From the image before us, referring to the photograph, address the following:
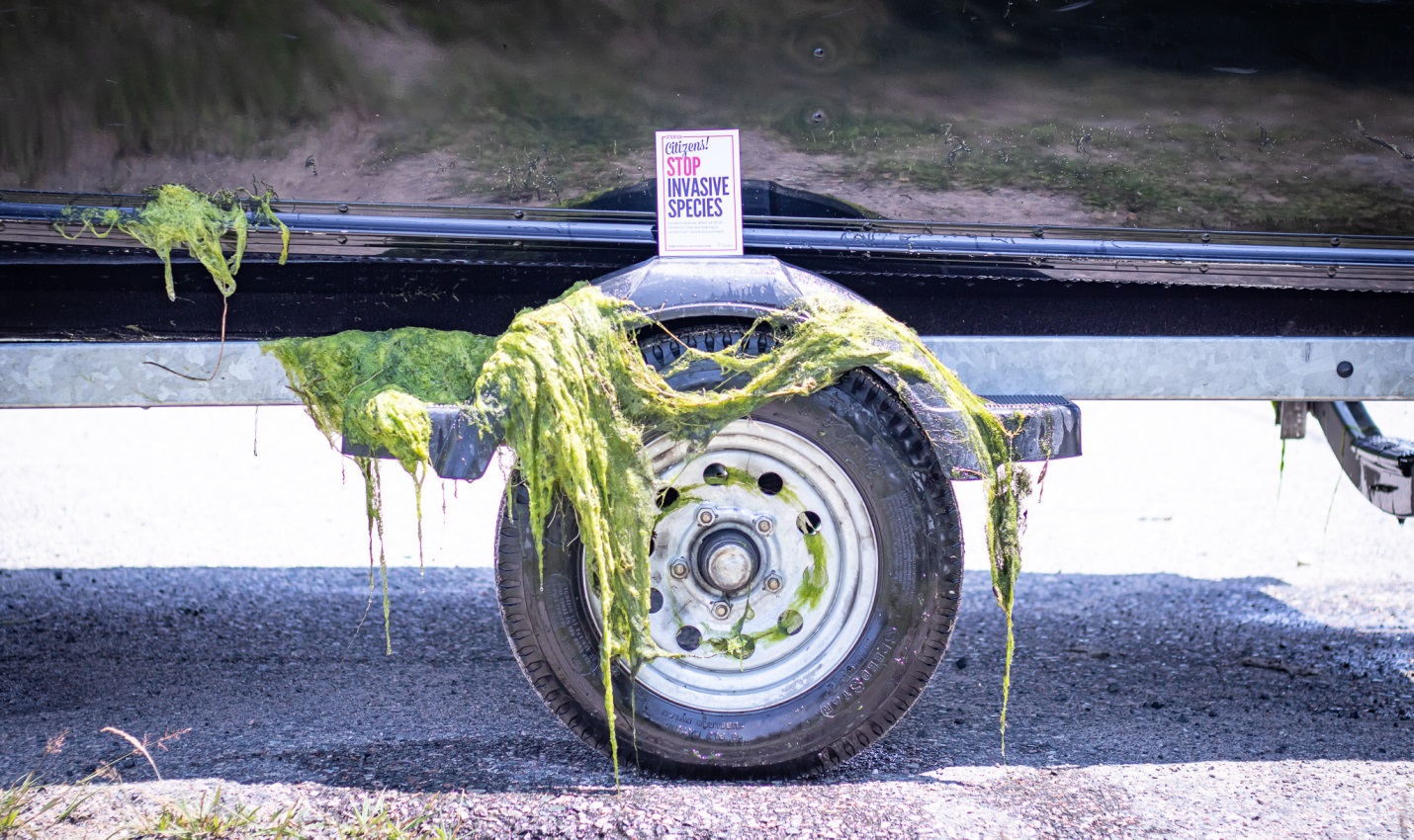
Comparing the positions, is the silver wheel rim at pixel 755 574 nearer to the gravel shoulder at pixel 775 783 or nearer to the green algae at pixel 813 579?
the green algae at pixel 813 579

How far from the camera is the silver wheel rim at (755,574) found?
2619 millimetres

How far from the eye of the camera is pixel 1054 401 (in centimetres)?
274

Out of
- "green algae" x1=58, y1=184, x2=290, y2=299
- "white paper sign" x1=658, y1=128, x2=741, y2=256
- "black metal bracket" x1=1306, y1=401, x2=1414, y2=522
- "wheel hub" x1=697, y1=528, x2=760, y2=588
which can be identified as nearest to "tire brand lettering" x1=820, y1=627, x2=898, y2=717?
"wheel hub" x1=697, y1=528, x2=760, y2=588

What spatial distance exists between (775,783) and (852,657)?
0.36 meters

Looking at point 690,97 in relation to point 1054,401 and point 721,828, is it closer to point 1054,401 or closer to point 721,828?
point 1054,401

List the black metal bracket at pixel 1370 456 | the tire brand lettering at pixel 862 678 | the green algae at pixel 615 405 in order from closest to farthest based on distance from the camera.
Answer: the green algae at pixel 615 405 → the tire brand lettering at pixel 862 678 → the black metal bracket at pixel 1370 456

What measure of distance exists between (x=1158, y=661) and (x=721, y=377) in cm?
220

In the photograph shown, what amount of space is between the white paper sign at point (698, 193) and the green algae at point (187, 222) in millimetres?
985

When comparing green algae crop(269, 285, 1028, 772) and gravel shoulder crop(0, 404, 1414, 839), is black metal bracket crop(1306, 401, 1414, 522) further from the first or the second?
green algae crop(269, 285, 1028, 772)

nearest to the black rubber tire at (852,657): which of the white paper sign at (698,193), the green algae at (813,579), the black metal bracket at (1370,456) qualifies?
the green algae at (813,579)

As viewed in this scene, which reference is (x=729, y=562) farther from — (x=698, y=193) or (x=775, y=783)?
(x=698, y=193)

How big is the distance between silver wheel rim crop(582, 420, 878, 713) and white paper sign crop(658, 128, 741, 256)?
523 mm

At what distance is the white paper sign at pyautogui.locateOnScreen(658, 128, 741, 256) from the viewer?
275cm

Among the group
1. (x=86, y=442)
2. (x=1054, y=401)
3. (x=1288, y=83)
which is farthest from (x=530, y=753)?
(x=86, y=442)
